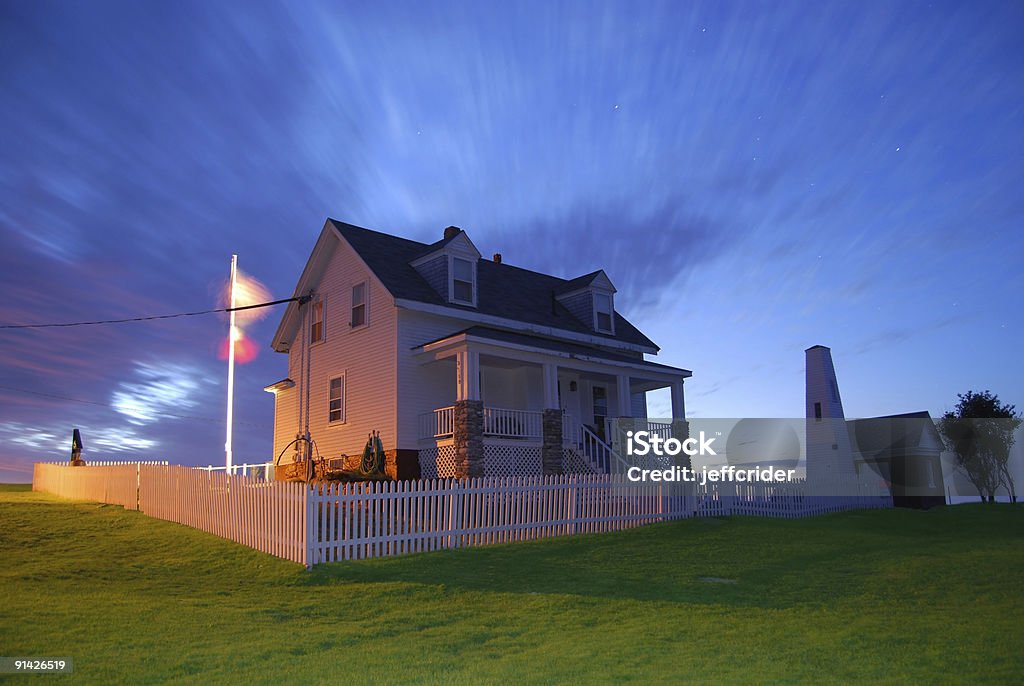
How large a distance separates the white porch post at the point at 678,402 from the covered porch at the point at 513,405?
0.04m

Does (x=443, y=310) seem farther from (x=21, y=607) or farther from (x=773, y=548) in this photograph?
(x=21, y=607)

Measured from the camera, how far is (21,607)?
9.75m

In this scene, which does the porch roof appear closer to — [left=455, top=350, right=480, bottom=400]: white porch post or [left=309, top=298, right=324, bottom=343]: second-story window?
[left=455, top=350, right=480, bottom=400]: white porch post

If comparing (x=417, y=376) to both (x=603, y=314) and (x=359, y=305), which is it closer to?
(x=359, y=305)

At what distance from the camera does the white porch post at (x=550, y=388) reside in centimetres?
2348

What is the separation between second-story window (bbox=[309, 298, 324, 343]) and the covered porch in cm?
541

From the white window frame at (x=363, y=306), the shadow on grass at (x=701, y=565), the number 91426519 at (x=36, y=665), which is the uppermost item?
the white window frame at (x=363, y=306)

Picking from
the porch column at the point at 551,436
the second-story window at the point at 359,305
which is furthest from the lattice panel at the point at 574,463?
the second-story window at the point at 359,305

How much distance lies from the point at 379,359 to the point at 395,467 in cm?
349

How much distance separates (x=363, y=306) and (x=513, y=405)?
6036 millimetres

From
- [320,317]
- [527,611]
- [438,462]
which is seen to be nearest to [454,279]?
[320,317]

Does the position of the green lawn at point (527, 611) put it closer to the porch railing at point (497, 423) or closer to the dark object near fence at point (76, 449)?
the porch railing at point (497, 423)

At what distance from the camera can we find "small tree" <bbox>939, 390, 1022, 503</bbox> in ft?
149

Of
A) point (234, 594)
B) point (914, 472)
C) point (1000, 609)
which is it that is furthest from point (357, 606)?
point (914, 472)
